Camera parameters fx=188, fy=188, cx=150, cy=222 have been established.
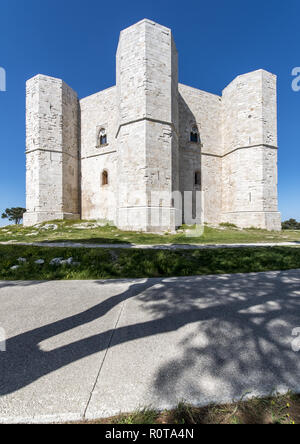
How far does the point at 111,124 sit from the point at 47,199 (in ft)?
28.8

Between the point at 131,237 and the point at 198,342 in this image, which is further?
the point at 131,237

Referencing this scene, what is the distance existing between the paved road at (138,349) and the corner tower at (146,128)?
30.4ft

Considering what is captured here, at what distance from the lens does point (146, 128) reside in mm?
12195

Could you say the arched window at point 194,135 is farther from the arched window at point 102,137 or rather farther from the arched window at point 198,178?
the arched window at point 102,137

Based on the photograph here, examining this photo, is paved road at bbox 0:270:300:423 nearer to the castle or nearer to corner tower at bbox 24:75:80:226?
the castle

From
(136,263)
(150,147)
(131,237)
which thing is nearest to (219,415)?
(136,263)

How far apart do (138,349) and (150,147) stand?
40.2ft

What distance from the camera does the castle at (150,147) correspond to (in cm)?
1238

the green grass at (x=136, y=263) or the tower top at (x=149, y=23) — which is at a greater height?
the tower top at (x=149, y=23)

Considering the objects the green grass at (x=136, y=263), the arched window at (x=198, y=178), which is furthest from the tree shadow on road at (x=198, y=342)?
the arched window at (x=198, y=178)

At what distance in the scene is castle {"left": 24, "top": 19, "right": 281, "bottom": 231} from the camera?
12.4m

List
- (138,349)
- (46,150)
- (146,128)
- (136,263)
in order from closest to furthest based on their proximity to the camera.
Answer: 1. (138,349)
2. (136,263)
3. (146,128)
4. (46,150)

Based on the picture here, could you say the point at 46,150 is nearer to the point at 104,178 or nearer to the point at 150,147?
the point at 104,178

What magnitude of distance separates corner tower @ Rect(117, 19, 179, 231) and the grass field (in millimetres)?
10625
